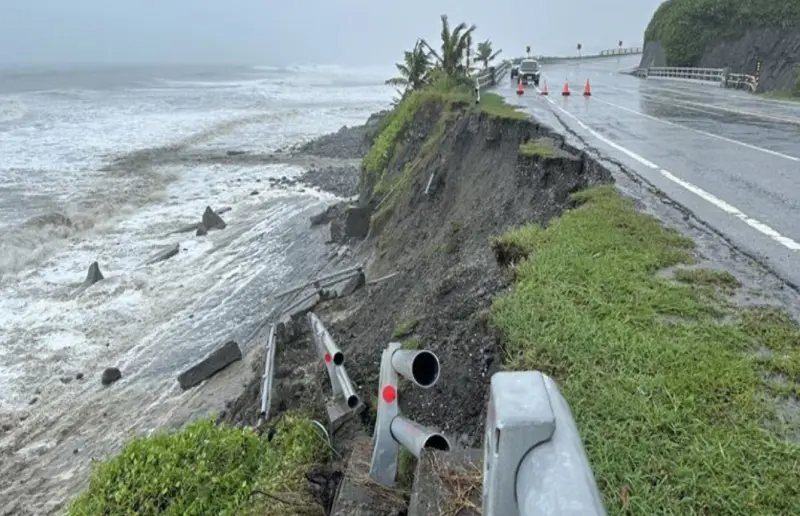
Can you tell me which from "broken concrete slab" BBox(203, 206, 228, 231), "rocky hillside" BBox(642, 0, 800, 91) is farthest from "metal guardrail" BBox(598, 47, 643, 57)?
"broken concrete slab" BBox(203, 206, 228, 231)

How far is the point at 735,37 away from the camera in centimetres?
3609

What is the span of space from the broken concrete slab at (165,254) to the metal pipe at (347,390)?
13998mm

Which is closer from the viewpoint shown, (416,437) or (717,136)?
(416,437)

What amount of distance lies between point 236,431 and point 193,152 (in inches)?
1364

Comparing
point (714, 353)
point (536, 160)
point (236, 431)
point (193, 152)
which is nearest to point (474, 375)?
point (714, 353)

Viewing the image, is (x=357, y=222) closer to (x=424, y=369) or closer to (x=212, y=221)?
(x=212, y=221)

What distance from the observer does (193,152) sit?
3756cm

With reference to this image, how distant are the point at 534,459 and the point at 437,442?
6.08 feet

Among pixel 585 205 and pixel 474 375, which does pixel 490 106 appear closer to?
pixel 585 205

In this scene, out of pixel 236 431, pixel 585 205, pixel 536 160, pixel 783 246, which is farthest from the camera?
pixel 536 160

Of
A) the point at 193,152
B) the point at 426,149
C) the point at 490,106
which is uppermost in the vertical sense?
the point at 490,106

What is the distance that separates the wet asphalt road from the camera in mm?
6762

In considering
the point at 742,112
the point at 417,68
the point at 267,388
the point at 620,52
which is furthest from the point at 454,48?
the point at 620,52

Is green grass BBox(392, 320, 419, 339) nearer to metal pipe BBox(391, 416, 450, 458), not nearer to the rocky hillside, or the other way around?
metal pipe BBox(391, 416, 450, 458)
